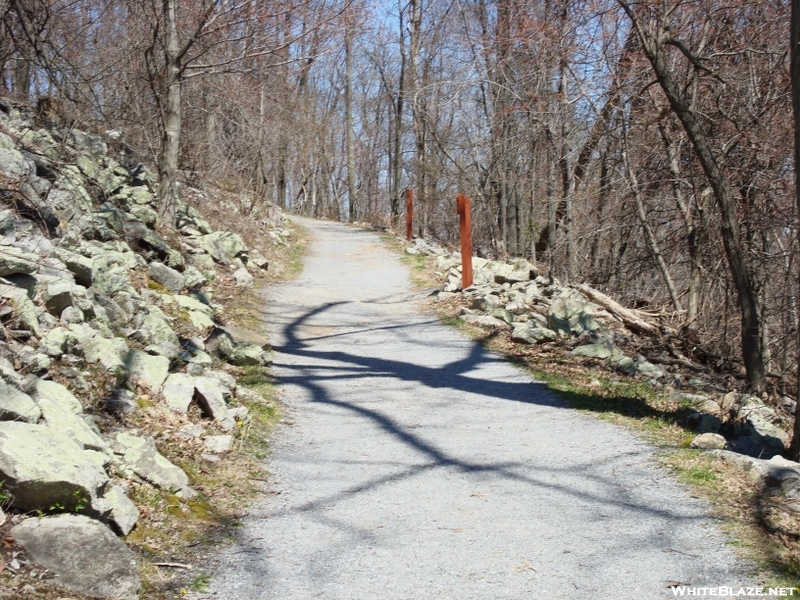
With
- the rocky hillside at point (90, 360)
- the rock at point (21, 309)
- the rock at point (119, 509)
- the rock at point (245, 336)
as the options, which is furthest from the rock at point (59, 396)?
the rock at point (245, 336)

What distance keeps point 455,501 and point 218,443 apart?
1.83 m

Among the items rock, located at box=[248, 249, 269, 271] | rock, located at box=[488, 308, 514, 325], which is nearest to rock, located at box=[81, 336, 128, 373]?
rock, located at box=[488, 308, 514, 325]

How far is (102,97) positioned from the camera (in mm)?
14516

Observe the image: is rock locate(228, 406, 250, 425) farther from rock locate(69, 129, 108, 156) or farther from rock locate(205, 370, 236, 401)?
rock locate(69, 129, 108, 156)

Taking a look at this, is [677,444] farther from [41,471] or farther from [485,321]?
[485,321]

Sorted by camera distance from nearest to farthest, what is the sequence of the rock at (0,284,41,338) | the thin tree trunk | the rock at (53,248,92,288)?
1. the rock at (0,284,41,338)
2. the rock at (53,248,92,288)
3. the thin tree trunk

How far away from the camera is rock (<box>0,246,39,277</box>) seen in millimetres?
5586

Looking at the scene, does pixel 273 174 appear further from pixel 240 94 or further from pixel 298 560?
pixel 298 560

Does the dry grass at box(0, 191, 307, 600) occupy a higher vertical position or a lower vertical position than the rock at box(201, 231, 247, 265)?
lower

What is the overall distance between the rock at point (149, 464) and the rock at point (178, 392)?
3.34 feet

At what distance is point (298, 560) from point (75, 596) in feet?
3.79

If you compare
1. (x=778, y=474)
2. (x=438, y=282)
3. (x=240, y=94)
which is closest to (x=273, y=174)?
(x=240, y=94)

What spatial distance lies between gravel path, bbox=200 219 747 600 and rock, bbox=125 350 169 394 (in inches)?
42.9

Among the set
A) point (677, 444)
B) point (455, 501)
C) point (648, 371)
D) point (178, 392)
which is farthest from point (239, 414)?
point (648, 371)
